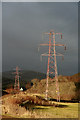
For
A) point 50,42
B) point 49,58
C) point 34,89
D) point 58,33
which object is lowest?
point 34,89

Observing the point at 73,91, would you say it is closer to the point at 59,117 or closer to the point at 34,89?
the point at 34,89

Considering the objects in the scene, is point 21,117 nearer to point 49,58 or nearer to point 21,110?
point 21,110

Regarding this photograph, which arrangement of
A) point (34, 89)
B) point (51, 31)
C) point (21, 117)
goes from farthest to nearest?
point (34, 89), point (51, 31), point (21, 117)

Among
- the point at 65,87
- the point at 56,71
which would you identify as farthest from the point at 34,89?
the point at 56,71

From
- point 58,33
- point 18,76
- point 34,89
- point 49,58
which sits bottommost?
point 34,89

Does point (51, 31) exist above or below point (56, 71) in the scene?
above

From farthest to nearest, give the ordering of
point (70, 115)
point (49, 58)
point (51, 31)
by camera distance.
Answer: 1. point (51, 31)
2. point (49, 58)
3. point (70, 115)

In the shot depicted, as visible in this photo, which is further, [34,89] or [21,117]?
[34,89]

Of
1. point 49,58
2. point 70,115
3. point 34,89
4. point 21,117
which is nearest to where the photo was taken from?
point 21,117

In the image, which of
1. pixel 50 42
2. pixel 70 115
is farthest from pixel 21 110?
pixel 50 42
